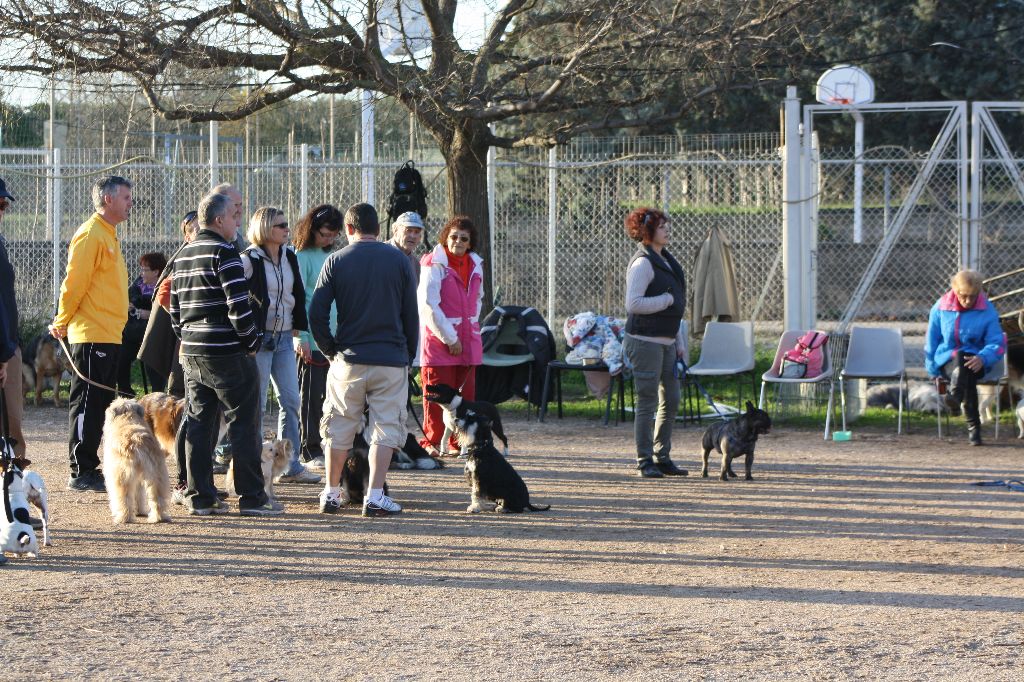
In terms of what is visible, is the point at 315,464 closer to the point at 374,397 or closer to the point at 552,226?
the point at 374,397

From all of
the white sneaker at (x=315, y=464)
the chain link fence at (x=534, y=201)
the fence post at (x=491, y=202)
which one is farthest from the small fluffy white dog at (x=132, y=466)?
the chain link fence at (x=534, y=201)

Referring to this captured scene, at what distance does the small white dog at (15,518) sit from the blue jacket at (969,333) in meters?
7.54

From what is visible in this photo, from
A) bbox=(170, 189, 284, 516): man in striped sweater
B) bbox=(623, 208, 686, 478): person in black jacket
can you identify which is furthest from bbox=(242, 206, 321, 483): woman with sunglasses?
bbox=(623, 208, 686, 478): person in black jacket

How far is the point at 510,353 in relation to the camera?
496 inches

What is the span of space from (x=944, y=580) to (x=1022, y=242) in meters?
16.7

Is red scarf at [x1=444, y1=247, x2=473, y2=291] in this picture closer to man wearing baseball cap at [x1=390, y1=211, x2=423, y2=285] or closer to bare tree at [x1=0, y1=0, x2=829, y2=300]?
man wearing baseball cap at [x1=390, y1=211, x2=423, y2=285]

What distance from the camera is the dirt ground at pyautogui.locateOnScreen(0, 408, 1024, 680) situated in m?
4.83

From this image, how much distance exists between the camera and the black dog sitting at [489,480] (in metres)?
7.73

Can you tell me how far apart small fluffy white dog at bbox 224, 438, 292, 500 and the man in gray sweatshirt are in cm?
50

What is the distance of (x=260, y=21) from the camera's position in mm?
11680

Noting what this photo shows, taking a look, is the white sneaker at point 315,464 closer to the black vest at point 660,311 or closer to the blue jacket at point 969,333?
the black vest at point 660,311

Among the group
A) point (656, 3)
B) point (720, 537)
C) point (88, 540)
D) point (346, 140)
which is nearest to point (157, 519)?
point (88, 540)

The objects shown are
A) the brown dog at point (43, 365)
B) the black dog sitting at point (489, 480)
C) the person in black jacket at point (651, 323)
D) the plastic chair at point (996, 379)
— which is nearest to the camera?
the black dog sitting at point (489, 480)

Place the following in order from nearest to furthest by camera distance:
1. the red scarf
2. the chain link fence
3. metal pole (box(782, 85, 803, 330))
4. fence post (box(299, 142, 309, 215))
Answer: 1. the red scarf
2. metal pole (box(782, 85, 803, 330))
3. the chain link fence
4. fence post (box(299, 142, 309, 215))
